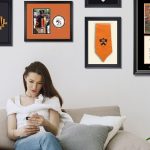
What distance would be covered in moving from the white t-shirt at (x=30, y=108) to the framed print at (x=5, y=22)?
687 millimetres

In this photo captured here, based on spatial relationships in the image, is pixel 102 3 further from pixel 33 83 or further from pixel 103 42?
pixel 33 83

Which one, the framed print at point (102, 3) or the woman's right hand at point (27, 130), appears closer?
the woman's right hand at point (27, 130)

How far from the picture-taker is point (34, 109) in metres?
3.35

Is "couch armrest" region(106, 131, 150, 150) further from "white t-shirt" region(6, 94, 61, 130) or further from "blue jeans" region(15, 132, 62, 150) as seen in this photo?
"white t-shirt" region(6, 94, 61, 130)

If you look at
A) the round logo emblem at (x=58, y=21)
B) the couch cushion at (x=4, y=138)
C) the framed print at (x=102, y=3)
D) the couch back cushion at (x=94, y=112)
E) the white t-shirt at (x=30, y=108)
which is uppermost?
the framed print at (x=102, y=3)

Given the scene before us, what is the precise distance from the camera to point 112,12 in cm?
389

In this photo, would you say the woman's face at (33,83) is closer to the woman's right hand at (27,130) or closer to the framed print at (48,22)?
the woman's right hand at (27,130)

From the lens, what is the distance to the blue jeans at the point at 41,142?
2.79 meters

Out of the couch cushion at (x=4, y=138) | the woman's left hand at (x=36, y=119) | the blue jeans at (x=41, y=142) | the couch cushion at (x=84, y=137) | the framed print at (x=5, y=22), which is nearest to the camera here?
the blue jeans at (x=41, y=142)

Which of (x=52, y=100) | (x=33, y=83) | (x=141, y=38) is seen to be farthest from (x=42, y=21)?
(x=141, y=38)

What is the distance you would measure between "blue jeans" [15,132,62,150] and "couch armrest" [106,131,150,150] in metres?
0.42

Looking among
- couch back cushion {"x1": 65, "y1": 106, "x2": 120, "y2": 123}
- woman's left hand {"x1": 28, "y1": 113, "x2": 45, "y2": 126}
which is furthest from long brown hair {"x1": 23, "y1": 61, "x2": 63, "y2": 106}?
woman's left hand {"x1": 28, "y1": 113, "x2": 45, "y2": 126}

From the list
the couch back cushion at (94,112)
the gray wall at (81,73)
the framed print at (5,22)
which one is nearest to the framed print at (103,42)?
the gray wall at (81,73)

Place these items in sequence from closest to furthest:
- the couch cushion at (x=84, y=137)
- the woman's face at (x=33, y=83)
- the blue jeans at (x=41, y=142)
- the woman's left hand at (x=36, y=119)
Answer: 1. the blue jeans at (x=41, y=142)
2. the couch cushion at (x=84, y=137)
3. the woman's left hand at (x=36, y=119)
4. the woman's face at (x=33, y=83)
